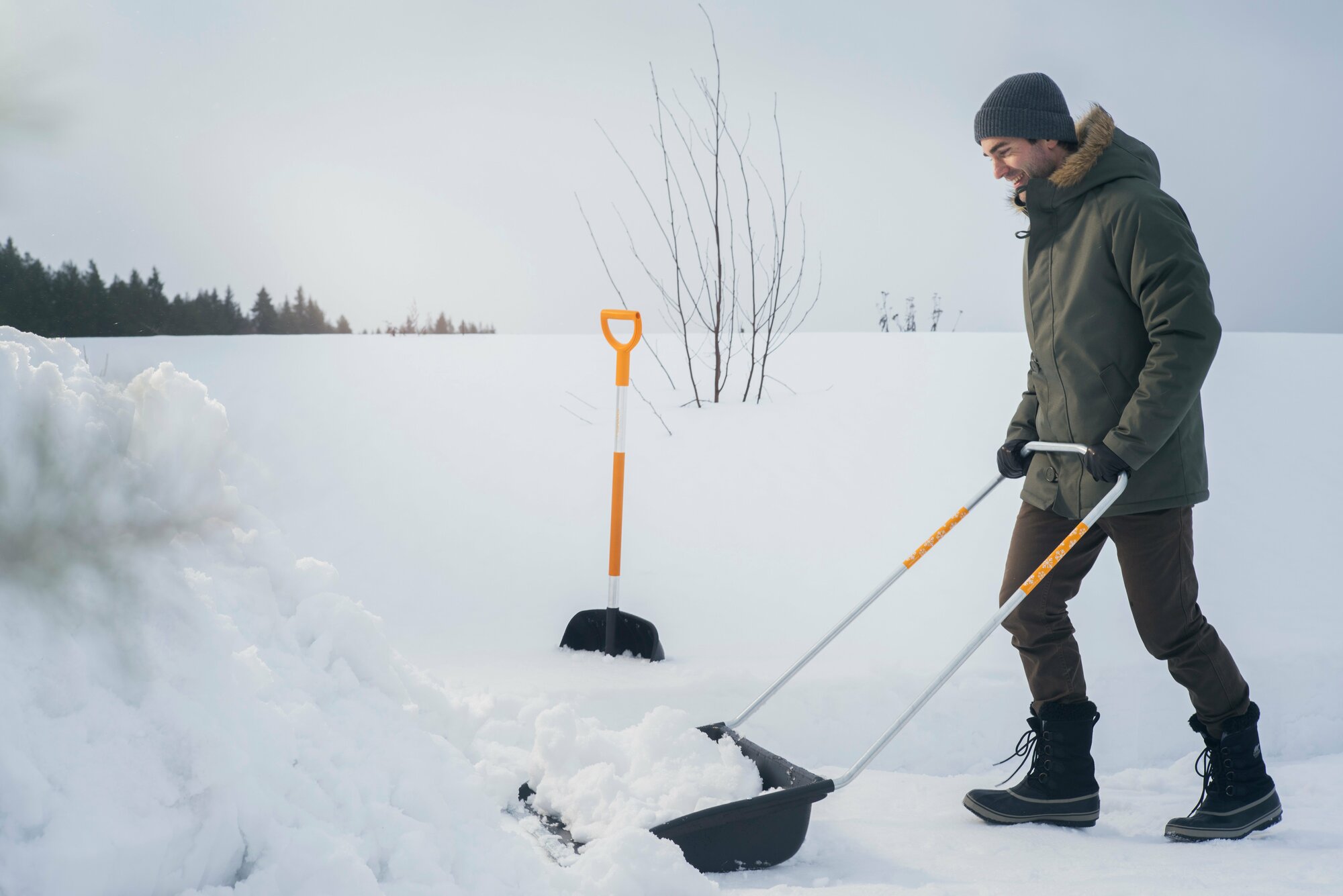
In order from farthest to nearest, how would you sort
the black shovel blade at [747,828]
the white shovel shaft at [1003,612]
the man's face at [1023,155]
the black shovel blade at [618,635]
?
1. the black shovel blade at [618,635]
2. the man's face at [1023,155]
3. the white shovel shaft at [1003,612]
4. the black shovel blade at [747,828]

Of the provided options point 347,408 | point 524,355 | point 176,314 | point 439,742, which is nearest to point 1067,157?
point 439,742

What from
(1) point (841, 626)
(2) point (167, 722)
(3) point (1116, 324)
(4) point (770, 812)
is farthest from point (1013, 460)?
(2) point (167, 722)

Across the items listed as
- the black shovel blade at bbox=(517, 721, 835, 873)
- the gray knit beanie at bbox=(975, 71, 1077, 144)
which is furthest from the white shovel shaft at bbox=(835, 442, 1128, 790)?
the gray knit beanie at bbox=(975, 71, 1077, 144)

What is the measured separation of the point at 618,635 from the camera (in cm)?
352

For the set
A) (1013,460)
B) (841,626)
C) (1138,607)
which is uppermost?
(1013,460)

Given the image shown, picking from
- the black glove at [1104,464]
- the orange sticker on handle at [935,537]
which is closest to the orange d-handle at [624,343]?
the orange sticker on handle at [935,537]

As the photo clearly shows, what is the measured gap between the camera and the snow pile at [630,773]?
196 centimetres

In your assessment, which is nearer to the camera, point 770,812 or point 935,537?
point 770,812

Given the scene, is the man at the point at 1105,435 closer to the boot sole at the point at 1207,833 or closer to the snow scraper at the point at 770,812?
the boot sole at the point at 1207,833

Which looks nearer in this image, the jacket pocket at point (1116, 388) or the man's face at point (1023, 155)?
the jacket pocket at point (1116, 388)

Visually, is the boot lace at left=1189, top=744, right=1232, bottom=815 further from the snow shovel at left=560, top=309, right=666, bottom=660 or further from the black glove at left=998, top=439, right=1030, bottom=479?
the snow shovel at left=560, top=309, right=666, bottom=660

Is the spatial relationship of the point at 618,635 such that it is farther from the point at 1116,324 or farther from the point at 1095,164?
the point at 1095,164

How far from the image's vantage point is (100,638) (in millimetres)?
1277

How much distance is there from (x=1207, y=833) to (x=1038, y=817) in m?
0.39
